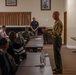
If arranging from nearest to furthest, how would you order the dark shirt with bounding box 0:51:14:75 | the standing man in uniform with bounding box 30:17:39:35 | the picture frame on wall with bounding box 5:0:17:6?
the dark shirt with bounding box 0:51:14:75
the standing man in uniform with bounding box 30:17:39:35
the picture frame on wall with bounding box 5:0:17:6

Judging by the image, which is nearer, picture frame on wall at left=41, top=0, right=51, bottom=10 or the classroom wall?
the classroom wall

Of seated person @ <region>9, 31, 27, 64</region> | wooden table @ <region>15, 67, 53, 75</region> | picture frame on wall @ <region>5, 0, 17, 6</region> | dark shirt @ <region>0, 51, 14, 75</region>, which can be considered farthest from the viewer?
picture frame on wall @ <region>5, 0, 17, 6</region>

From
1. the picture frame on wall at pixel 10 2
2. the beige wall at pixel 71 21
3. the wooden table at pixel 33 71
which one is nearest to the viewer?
the wooden table at pixel 33 71

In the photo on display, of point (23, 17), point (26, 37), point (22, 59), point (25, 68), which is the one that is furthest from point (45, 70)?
point (23, 17)

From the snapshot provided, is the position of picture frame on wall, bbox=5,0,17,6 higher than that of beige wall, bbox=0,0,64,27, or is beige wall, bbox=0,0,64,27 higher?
picture frame on wall, bbox=5,0,17,6

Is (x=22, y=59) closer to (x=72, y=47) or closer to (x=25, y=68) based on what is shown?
(x=25, y=68)

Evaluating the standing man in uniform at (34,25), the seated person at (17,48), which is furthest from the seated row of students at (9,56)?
the standing man in uniform at (34,25)

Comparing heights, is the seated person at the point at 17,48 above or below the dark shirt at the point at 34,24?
below

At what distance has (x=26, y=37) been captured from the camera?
9.92 meters

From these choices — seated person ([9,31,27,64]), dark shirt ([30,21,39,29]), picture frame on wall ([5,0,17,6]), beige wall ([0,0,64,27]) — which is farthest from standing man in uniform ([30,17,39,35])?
seated person ([9,31,27,64])

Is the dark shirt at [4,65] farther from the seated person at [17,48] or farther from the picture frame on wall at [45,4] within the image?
the picture frame on wall at [45,4]

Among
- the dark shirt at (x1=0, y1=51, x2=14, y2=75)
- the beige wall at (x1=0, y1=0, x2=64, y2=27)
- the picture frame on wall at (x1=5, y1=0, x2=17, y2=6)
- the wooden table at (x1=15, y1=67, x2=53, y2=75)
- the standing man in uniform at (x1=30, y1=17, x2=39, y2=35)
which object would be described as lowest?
the wooden table at (x1=15, y1=67, x2=53, y2=75)

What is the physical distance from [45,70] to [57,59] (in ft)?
9.59

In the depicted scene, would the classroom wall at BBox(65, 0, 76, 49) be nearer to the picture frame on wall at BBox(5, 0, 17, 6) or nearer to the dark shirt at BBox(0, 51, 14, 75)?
the picture frame on wall at BBox(5, 0, 17, 6)
